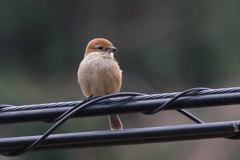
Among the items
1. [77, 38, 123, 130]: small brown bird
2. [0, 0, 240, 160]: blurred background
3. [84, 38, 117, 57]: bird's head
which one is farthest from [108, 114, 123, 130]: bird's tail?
[0, 0, 240, 160]: blurred background

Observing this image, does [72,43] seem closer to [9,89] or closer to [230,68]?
[9,89]

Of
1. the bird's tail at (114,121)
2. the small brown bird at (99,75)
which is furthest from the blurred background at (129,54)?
the small brown bird at (99,75)

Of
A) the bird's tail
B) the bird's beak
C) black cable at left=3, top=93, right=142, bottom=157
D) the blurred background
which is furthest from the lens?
the blurred background

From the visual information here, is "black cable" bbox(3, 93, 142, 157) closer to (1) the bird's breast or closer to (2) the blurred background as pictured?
(1) the bird's breast

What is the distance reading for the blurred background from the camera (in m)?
18.4

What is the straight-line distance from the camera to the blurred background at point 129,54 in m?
18.4

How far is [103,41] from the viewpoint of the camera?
6910mm

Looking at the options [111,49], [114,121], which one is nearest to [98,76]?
[111,49]

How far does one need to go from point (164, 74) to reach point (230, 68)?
2.46 meters

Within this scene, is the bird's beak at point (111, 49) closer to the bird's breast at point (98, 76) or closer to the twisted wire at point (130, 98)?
the bird's breast at point (98, 76)

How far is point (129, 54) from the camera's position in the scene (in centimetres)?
2269

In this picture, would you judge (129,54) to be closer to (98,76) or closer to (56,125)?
(98,76)

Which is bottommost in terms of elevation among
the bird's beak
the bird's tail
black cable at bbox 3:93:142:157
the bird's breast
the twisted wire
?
the bird's tail

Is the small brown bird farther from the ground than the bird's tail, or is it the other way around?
the small brown bird
